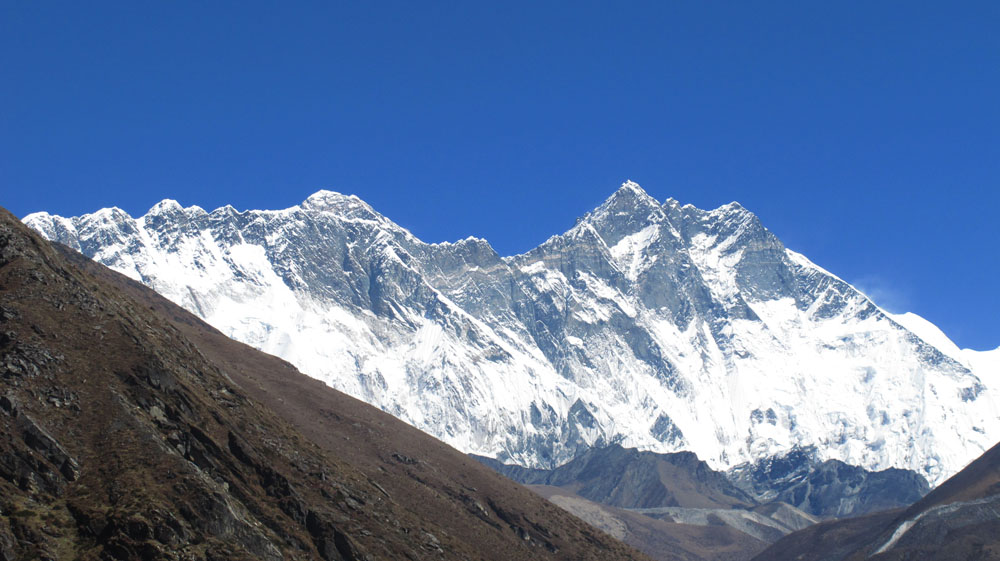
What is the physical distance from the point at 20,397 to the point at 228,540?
959 inches

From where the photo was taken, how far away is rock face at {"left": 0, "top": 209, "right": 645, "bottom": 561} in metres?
97.7

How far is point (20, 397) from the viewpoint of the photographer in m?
109

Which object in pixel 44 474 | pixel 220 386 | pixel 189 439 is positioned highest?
pixel 220 386

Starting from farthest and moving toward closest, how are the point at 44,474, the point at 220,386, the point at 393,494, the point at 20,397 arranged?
the point at 393,494 → the point at 220,386 → the point at 20,397 → the point at 44,474

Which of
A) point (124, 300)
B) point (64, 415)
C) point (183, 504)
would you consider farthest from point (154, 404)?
point (124, 300)

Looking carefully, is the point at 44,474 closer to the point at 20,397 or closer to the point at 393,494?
the point at 20,397

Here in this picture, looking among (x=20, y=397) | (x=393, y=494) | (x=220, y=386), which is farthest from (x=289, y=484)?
(x=393, y=494)

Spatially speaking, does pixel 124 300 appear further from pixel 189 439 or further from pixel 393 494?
pixel 393 494

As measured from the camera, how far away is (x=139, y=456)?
108938mm

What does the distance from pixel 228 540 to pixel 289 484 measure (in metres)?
27.1

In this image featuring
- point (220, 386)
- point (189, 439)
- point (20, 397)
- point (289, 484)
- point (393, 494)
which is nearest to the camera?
point (20, 397)

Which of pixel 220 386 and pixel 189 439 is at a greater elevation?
pixel 220 386

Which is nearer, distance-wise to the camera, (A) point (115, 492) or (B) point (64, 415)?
(A) point (115, 492)

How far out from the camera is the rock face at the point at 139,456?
97.7 meters
